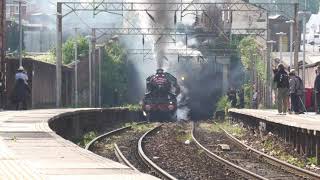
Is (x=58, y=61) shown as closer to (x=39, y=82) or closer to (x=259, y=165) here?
(x=39, y=82)

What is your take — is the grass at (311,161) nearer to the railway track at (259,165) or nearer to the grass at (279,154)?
the grass at (279,154)

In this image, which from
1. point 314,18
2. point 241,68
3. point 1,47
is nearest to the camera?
point 1,47

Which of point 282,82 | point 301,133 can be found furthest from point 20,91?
point 301,133

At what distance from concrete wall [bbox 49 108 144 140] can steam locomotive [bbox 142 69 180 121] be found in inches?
69.3

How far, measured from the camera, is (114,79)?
7038cm

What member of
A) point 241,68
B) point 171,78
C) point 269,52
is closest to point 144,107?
point 171,78

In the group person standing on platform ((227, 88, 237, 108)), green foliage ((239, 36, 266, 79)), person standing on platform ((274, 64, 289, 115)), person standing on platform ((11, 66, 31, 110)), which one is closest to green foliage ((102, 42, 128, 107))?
green foliage ((239, 36, 266, 79))

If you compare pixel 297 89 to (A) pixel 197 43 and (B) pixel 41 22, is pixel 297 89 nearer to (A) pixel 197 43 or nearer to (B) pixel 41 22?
(A) pixel 197 43

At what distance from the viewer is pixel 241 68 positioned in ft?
259

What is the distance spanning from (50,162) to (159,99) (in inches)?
1604

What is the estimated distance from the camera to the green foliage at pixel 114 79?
2753 inches

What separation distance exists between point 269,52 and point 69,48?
81.6 feet

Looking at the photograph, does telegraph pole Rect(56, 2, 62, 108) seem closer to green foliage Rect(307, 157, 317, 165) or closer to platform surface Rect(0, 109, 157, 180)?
green foliage Rect(307, 157, 317, 165)

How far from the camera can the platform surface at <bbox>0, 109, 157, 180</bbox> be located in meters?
8.32
